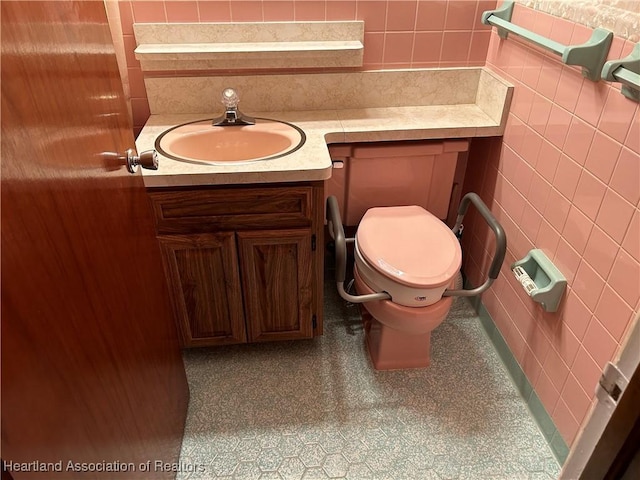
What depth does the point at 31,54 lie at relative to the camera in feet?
2.01

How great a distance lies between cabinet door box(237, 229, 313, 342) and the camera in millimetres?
1440

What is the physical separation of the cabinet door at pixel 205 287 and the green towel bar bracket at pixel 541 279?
89 cm

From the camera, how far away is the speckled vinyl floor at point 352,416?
4.52 ft

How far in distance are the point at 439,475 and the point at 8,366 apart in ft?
3.95

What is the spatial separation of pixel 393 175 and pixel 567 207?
61 centimetres

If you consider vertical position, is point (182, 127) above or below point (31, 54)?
below

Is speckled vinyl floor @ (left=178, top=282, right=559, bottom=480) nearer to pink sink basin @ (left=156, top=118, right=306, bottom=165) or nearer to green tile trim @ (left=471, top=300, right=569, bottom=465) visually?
green tile trim @ (left=471, top=300, right=569, bottom=465)

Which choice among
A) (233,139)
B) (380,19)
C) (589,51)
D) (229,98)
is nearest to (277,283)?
(233,139)

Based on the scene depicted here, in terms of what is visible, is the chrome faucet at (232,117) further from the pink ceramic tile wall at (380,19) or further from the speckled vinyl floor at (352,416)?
the speckled vinyl floor at (352,416)

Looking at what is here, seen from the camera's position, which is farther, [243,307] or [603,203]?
[243,307]

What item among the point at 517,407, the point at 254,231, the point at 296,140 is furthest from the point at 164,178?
the point at 517,407

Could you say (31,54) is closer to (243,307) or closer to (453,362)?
(243,307)

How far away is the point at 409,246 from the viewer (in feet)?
4.96

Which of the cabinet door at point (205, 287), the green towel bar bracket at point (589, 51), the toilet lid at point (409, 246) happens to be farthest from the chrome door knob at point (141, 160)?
the green towel bar bracket at point (589, 51)
